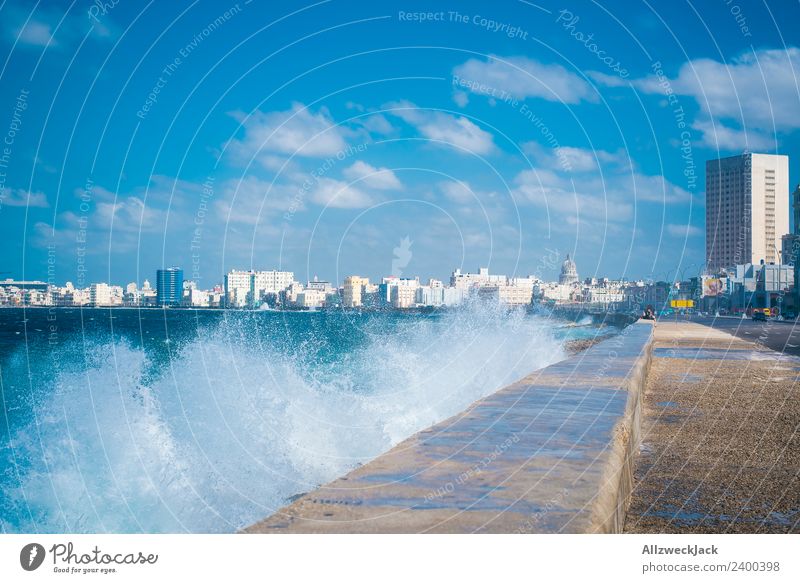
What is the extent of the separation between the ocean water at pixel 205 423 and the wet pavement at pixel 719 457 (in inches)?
226

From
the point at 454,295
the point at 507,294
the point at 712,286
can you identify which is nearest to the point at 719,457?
the point at 454,295

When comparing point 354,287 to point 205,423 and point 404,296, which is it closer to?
point 404,296

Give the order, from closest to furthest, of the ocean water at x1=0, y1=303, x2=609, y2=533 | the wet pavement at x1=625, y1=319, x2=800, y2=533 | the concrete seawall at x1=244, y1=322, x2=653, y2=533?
the concrete seawall at x1=244, y1=322, x2=653, y2=533, the wet pavement at x1=625, y1=319, x2=800, y2=533, the ocean water at x1=0, y1=303, x2=609, y2=533

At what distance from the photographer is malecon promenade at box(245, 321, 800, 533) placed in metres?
2.64

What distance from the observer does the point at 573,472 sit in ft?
10.7

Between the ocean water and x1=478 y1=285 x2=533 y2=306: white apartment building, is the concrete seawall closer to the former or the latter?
the ocean water

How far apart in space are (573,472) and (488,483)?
1.66 ft

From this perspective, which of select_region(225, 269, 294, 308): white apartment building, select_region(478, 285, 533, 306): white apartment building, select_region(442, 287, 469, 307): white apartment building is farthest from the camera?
select_region(478, 285, 533, 306): white apartment building

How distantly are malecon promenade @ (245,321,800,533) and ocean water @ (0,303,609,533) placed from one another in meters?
5.74

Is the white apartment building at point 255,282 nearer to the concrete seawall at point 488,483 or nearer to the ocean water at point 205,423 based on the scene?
the ocean water at point 205,423

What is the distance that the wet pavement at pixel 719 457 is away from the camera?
173 inches

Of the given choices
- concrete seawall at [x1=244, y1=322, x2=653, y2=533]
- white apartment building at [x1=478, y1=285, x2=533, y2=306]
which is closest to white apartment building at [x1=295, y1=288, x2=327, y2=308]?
white apartment building at [x1=478, y1=285, x2=533, y2=306]

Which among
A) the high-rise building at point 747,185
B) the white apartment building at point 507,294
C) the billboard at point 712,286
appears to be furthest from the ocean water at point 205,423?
the billboard at point 712,286
